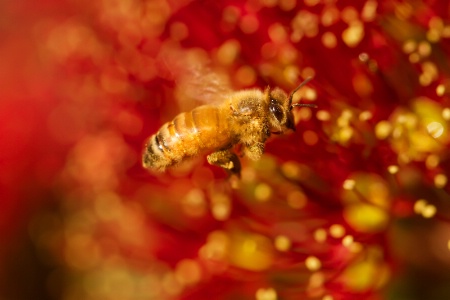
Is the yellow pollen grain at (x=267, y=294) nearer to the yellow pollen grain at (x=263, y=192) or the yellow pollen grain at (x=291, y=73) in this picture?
the yellow pollen grain at (x=263, y=192)

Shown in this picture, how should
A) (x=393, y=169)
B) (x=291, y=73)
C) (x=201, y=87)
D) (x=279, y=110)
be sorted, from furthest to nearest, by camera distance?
(x=291, y=73), (x=393, y=169), (x=201, y=87), (x=279, y=110)

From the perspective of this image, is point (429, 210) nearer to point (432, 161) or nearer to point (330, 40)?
point (432, 161)

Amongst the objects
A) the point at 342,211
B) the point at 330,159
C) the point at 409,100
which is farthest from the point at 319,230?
the point at 409,100

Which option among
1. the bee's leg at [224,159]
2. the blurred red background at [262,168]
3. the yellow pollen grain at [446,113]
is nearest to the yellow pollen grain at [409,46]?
the blurred red background at [262,168]

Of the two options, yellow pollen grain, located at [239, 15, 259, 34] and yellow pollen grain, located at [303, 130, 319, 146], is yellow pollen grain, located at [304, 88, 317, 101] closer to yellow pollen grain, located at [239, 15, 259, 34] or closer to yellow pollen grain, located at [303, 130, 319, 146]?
yellow pollen grain, located at [303, 130, 319, 146]

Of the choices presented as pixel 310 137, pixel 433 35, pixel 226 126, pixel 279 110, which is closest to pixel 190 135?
pixel 226 126

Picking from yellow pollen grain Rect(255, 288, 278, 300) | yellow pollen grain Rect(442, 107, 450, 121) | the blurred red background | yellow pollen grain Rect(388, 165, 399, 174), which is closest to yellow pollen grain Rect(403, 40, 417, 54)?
the blurred red background
